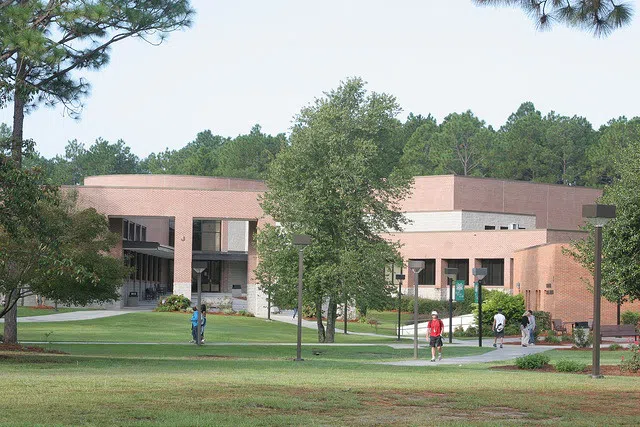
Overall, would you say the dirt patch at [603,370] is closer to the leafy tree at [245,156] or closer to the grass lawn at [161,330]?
the grass lawn at [161,330]

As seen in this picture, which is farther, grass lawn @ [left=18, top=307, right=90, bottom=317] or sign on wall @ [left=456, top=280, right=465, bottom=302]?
sign on wall @ [left=456, top=280, right=465, bottom=302]

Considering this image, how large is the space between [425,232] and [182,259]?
66.6 feet

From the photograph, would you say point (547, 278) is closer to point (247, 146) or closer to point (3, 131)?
point (247, 146)

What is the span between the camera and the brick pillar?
214ft

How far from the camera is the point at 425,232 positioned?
253 feet

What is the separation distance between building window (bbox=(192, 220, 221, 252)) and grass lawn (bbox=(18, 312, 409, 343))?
30767mm

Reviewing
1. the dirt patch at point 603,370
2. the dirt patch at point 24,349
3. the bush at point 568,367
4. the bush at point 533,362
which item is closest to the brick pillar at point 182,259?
the dirt patch at point 24,349

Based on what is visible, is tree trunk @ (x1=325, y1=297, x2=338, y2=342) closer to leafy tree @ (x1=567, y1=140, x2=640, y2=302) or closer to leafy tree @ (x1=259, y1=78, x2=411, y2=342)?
leafy tree @ (x1=259, y1=78, x2=411, y2=342)

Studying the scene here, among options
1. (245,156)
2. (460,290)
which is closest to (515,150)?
(245,156)

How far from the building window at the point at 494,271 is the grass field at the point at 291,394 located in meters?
49.1

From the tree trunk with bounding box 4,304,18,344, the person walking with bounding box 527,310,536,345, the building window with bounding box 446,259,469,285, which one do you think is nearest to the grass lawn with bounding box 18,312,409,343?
the tree trunk with bounding box 4,304,18,344

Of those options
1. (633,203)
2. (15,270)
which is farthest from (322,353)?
(633,203)

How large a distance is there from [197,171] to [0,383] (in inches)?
5078

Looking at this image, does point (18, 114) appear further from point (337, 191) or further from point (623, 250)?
point (623, 250)
